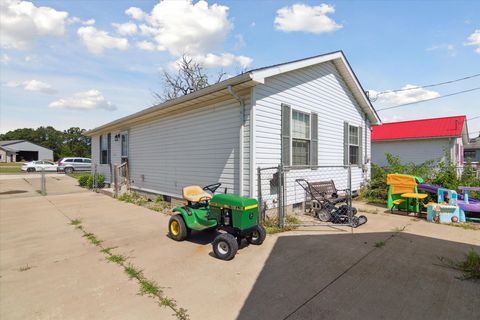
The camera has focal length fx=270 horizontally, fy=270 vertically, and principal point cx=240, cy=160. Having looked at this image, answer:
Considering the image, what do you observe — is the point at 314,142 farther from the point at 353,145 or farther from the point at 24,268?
the point at 24,268

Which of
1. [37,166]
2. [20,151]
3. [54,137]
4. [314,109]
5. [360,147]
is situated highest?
[54,137]

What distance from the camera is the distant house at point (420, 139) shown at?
1552 centimetres

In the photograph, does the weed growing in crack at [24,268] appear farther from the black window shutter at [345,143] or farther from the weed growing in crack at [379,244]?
the black window shutter at [345,143]

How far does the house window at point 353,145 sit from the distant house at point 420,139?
26.0 feet

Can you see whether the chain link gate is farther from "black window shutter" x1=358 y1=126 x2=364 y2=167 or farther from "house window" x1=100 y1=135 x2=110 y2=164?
"house window" x1=100 y1=135 x2=110 y2=164

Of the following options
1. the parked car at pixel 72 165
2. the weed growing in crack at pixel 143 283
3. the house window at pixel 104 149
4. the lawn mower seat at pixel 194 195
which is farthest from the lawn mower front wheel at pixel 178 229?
the parked car at pixel 72 165

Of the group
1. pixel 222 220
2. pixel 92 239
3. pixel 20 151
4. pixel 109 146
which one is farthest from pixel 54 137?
pixel 222 220

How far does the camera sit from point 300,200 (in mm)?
7230

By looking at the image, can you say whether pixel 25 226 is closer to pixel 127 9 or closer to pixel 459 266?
pixel 127 9

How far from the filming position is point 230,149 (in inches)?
254

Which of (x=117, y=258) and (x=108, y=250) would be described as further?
(x=108, y=250)

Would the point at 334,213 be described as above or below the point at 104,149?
below

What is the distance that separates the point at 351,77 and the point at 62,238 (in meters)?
9.30

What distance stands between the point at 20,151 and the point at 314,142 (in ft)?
235
